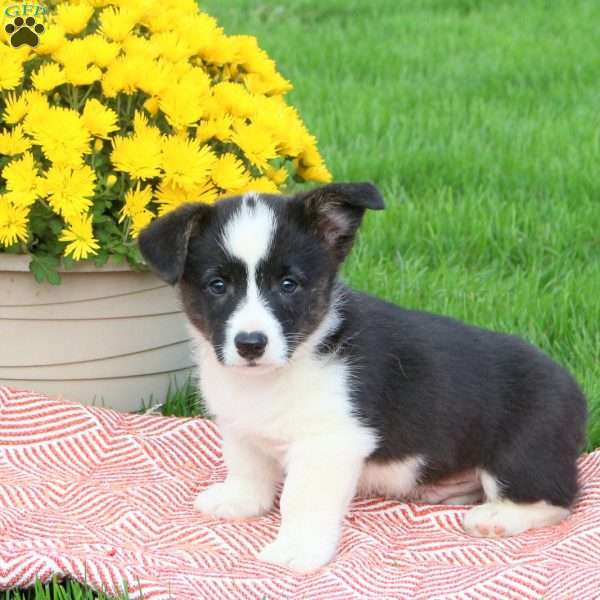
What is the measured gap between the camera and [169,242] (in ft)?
10.6

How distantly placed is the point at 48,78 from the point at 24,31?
30 cm

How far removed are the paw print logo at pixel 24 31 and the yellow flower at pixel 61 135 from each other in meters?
0.34

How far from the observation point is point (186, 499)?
3.75 m

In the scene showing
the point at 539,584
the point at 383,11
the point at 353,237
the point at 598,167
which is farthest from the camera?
the point at 383,11

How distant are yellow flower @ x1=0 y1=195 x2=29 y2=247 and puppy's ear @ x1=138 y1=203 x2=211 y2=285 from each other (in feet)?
2.43

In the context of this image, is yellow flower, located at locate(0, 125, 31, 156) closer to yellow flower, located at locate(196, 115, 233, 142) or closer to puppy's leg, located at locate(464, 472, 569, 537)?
yellow flower, located at locate(196, 115, 233, 142)

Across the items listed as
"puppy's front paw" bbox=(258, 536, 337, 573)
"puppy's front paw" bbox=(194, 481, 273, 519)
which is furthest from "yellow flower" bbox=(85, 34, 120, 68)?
"puppy's front paw" bbox=(258, 536, 337, 573)

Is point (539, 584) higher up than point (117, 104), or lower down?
lower down

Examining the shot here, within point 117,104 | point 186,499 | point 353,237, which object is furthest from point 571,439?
point 117,104

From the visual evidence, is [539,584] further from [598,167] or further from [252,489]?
[598,167]

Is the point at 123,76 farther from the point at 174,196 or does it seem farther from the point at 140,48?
the point at 174,196

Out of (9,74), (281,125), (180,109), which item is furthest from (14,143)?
(281,125)

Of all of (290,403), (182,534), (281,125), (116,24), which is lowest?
(182,534)

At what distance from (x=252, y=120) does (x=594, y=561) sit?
1886 millimetres
